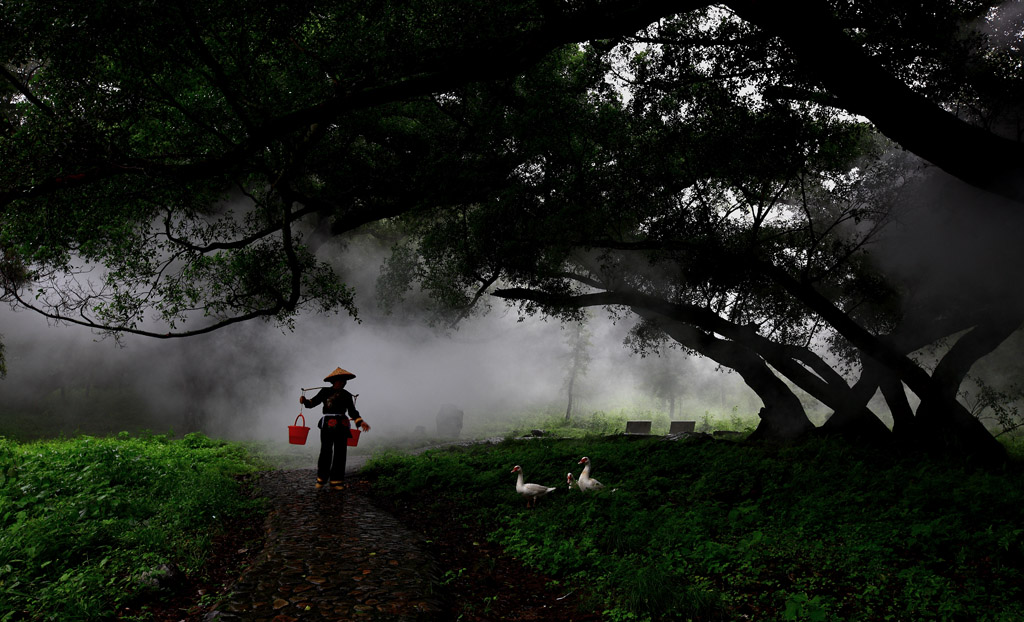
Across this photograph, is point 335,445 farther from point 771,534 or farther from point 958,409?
point 958,409

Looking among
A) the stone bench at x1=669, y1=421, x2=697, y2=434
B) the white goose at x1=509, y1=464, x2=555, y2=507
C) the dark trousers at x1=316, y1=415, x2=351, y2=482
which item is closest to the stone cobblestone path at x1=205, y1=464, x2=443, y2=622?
the white goose at x1=509, y1=464, x2=555, y2=507

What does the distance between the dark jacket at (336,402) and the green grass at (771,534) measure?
1.59m

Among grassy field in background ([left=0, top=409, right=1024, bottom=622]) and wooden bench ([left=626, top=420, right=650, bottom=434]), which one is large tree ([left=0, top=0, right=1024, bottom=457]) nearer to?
grassy field in background ([left=0, top=409, right=1024, bottom=622])

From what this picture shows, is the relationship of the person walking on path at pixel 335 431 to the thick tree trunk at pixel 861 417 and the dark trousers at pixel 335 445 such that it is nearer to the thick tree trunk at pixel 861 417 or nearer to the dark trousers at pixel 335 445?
the dark trousers at pixel 335 445

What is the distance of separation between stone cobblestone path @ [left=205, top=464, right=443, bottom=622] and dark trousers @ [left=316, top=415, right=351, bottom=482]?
197cm

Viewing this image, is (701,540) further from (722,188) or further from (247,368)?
(247,368)

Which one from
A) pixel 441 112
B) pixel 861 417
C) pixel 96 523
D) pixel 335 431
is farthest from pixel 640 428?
pixel 96 523

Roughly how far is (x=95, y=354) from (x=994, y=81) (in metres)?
41.0

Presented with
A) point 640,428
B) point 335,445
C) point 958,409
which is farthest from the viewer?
point 640,428

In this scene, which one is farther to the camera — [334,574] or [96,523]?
[96,523]

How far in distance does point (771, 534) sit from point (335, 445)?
7.44 metres

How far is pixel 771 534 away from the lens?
19.4ft

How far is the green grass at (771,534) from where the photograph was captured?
4.36 metres

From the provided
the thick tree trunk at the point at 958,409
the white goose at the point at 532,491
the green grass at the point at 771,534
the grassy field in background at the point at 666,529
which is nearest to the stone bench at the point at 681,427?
the thick tree trunk at the point at 958,409
